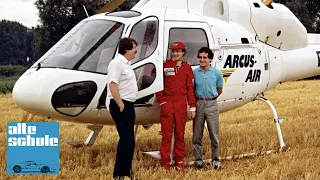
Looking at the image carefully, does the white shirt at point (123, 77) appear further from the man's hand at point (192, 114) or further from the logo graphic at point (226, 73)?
the logo graphic at point (226, 73)

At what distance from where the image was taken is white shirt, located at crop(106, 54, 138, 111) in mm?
5129

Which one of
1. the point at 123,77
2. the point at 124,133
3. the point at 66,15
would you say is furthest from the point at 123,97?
the point at 66,15

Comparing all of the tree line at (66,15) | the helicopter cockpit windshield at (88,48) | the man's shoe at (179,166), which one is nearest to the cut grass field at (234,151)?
the man's shoe at (179,166)

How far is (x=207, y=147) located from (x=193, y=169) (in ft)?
5.63

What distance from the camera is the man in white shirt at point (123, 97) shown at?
5.12 m

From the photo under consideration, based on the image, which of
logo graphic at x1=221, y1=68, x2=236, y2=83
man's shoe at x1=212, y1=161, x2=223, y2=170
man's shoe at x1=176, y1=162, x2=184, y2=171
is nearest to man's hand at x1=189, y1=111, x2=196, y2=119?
man's shoe at x1=176, y1=162, x2=184, y2=171

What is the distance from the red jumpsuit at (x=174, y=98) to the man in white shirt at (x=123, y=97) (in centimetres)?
74

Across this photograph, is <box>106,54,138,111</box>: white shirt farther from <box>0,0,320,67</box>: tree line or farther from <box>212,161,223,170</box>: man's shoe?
<box>0,0,320,67</box>: tree line

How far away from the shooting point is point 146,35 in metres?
6.27

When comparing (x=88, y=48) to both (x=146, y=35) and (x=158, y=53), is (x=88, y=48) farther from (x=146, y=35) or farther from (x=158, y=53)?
(x=158, y=53)

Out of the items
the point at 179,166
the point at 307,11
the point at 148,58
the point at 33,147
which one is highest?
the point at 307,11

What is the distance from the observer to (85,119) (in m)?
6.13

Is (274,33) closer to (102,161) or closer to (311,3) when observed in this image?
(102,161)

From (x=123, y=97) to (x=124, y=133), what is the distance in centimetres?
44
